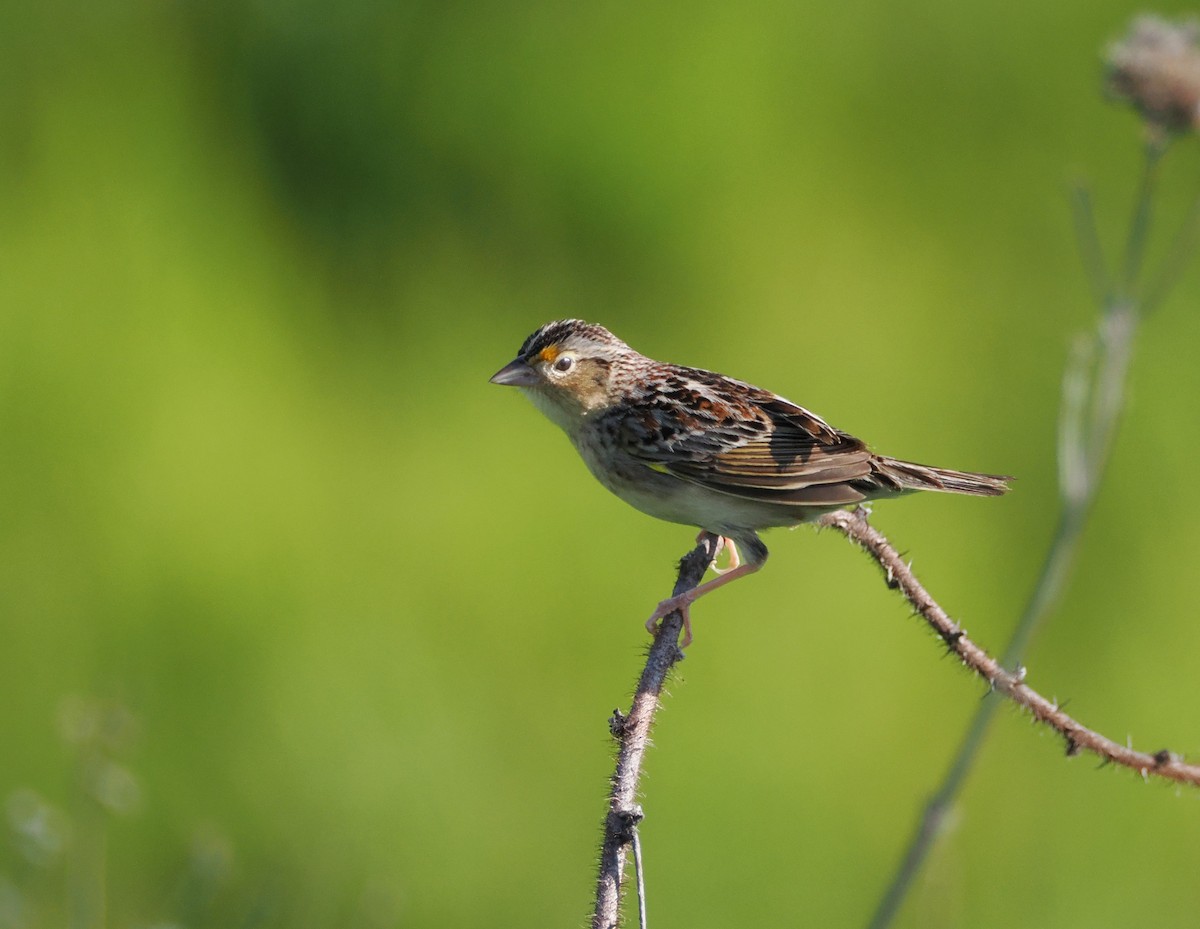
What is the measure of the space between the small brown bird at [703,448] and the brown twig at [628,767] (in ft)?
1.42

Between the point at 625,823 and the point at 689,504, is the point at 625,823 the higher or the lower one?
the lower one

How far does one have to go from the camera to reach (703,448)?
3.75 metres

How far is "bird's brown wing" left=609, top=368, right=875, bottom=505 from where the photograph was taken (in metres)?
3.59

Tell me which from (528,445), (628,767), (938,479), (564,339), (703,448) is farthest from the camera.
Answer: (528,445)

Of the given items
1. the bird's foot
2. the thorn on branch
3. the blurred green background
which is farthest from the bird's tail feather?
the blurred green background

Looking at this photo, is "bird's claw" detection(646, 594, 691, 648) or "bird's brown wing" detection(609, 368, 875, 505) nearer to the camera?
"bird's claw" detection(646, 594, 691, 648)

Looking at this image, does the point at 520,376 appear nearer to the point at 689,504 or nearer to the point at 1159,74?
the point at 689,504

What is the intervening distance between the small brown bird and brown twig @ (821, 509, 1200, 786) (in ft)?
1.39

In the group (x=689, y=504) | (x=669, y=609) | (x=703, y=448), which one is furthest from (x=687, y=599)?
(x=703, y=448)

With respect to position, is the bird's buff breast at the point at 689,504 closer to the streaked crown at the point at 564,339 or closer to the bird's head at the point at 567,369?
the bird's head at the point at 567,369

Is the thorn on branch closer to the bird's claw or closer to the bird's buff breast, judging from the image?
the bird's claw

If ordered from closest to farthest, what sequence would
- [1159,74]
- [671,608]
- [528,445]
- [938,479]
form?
[671,608] < [938,479] < [1159,74] < [528,445]

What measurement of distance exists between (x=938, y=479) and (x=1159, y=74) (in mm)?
1653

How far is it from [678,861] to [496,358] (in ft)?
6.42
